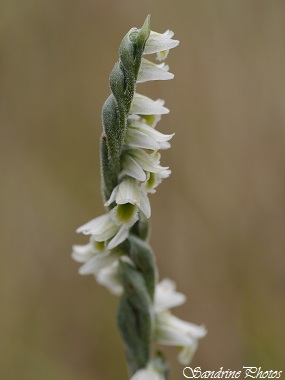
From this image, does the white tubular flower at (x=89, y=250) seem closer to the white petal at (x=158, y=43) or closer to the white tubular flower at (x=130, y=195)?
the white tubular flower at (x=130, y=195)

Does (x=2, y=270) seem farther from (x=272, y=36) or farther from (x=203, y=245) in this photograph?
(x=272, y=36)

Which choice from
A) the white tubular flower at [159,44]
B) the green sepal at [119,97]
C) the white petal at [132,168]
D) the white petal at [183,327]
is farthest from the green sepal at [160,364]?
the white tubular flower at [159,44]

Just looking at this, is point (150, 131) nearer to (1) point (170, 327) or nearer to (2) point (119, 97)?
(2) point (119, 97)

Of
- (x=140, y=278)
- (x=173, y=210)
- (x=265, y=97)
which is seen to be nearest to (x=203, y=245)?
(x=173, y=210)

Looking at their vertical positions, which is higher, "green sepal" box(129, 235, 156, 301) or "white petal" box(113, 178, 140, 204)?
"white petal" box(113, 178, 140, 204)

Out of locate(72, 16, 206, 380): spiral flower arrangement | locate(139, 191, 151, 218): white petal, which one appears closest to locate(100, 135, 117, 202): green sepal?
locate(72, 16, 206, 380): spiral flower arrangement

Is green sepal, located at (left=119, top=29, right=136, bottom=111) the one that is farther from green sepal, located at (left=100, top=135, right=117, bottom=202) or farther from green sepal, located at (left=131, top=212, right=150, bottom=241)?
green sepal, located at (left=131, top=212, right=150, bottom=241)
